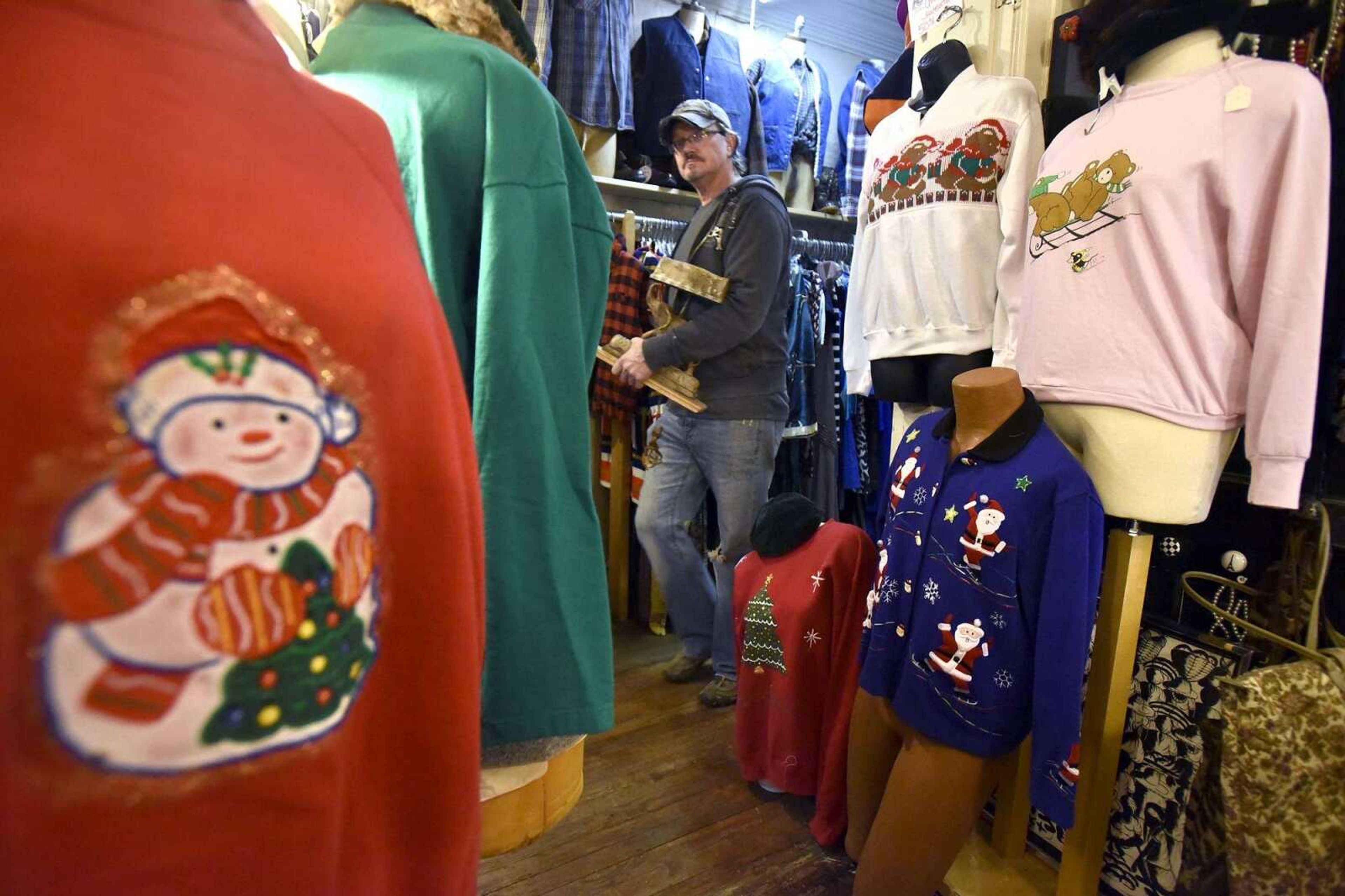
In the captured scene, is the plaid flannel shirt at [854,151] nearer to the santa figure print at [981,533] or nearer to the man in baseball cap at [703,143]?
the man in baseball cap at [703,143]

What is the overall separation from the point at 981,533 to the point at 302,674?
998 millimetres

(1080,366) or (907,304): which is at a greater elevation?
(907,304)

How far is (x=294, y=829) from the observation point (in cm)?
36

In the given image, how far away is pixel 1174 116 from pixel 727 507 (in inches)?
52.0

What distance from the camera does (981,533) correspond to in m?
1.09

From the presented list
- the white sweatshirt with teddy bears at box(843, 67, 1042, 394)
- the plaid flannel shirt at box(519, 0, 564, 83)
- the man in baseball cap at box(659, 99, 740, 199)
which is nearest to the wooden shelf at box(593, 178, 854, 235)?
the plaid flannel shirt at box(519, 0, 564, 83)

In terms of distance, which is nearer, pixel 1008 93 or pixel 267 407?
pixel 267 407

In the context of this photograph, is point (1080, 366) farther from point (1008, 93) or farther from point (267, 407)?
point (267, 407)

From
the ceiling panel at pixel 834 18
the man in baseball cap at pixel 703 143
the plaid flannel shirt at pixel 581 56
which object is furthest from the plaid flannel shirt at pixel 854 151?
the man in baseball cap at pixel 703 143

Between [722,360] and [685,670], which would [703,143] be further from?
[685,670]

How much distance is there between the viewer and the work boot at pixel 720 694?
2137 millimetres

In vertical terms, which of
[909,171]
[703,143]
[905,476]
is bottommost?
[905,476]

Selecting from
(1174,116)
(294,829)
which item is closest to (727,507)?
(1174,116)

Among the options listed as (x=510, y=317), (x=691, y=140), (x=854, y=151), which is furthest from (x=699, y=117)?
(x=510, y=317)
